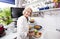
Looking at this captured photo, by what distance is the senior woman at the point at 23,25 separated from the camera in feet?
4.77

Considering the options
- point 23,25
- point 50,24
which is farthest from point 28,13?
point 50,24

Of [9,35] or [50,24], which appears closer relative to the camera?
[50,24]

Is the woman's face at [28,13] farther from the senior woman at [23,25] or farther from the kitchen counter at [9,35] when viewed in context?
the kitchen counter at [9,35]

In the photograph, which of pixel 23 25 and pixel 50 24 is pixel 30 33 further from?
pixel 50 24

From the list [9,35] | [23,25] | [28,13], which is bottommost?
[9,35]

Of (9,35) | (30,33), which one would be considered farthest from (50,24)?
(9,35)

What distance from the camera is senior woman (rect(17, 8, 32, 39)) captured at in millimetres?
1454

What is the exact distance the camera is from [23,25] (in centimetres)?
146

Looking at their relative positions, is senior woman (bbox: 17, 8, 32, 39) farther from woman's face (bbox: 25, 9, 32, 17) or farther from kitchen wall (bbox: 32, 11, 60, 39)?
kitchen wall (bbox: 32, 11, 60, 39)

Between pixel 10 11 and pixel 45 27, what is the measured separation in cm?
48

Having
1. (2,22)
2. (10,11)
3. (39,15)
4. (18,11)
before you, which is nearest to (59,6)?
(39,15)

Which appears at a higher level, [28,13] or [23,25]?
[28,13]

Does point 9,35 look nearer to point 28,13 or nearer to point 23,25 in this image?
point 23,25

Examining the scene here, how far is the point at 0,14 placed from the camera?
5.38 ft
